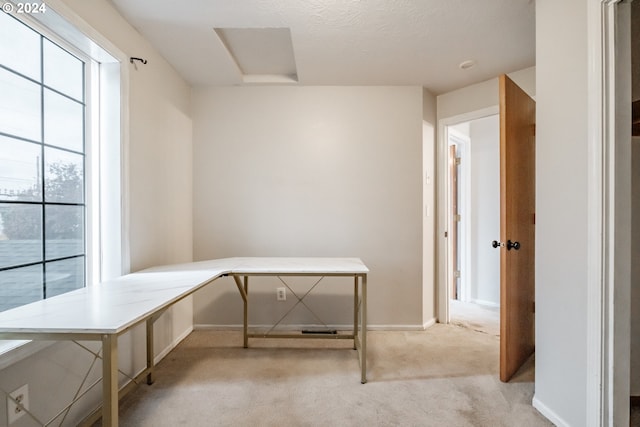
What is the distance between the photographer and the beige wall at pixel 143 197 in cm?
130

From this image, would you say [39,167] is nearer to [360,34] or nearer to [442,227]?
[360,34]

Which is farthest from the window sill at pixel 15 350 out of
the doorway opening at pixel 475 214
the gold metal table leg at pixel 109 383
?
the doorway opening at pixel 475 214

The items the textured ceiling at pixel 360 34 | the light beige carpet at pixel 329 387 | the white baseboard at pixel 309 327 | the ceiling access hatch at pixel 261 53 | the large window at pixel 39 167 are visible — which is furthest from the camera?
the white baseboard at pixel 309 327

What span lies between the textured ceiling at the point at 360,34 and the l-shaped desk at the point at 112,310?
1564 mm

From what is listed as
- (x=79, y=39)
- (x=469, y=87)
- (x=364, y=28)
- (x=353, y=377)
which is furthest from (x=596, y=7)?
(x=79, y=39)

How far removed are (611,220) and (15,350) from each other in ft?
8.05

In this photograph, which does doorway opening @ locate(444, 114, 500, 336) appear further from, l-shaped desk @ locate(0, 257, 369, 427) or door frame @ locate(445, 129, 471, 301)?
l-shaped desk @ locate(0, 257, 369, 427)

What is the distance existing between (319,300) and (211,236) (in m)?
1.18

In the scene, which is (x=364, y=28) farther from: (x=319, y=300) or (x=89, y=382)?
(x=89, y=382)

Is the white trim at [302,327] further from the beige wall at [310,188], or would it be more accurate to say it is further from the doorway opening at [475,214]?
the doorway opening at [475,214]

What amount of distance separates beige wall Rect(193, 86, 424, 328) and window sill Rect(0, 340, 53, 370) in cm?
151

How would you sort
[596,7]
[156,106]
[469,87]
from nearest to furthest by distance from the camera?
1. [596,7]
2. [156,106]
3. [469,87]

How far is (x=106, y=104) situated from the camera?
68.7 inches

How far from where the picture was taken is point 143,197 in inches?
77.7
